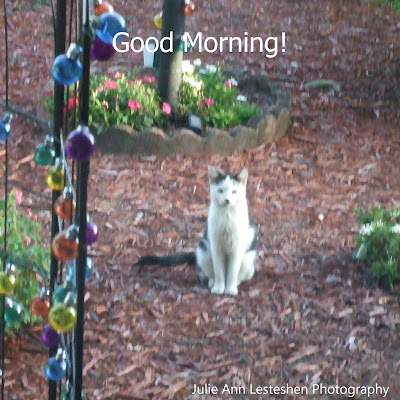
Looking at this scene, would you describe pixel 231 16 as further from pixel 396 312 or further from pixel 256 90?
pixel 396 312

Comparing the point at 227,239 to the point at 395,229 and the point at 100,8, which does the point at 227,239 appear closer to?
the point at 395,229

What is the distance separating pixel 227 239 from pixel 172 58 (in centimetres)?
223

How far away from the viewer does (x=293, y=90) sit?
6613mm

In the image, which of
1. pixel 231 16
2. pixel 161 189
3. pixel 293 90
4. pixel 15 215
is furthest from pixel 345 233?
pixel 231 16

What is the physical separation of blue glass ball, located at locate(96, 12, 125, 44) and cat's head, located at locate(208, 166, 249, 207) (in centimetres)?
229

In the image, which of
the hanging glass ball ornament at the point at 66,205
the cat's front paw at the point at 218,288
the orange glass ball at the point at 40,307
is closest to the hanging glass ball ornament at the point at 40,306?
the orange glass ball at the point at 40,307

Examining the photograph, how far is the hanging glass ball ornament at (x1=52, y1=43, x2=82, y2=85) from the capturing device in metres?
1.25

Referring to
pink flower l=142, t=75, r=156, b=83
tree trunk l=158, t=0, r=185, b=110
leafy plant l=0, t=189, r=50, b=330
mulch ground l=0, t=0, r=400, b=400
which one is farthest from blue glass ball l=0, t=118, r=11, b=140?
pink flower l=142, t=75, r=156, b=83

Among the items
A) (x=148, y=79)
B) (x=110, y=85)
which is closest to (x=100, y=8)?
(x=110, y=85)

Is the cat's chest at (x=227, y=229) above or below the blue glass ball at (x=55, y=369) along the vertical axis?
above

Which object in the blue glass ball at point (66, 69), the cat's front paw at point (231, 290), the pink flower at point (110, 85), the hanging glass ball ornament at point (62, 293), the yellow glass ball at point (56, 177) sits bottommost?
the cat's front paw at point (231, 290)

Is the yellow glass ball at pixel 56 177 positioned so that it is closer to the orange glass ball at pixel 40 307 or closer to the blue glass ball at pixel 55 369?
the orange glass ball at pixel 40 307

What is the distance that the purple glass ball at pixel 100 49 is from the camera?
128cm

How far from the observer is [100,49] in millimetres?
1287
